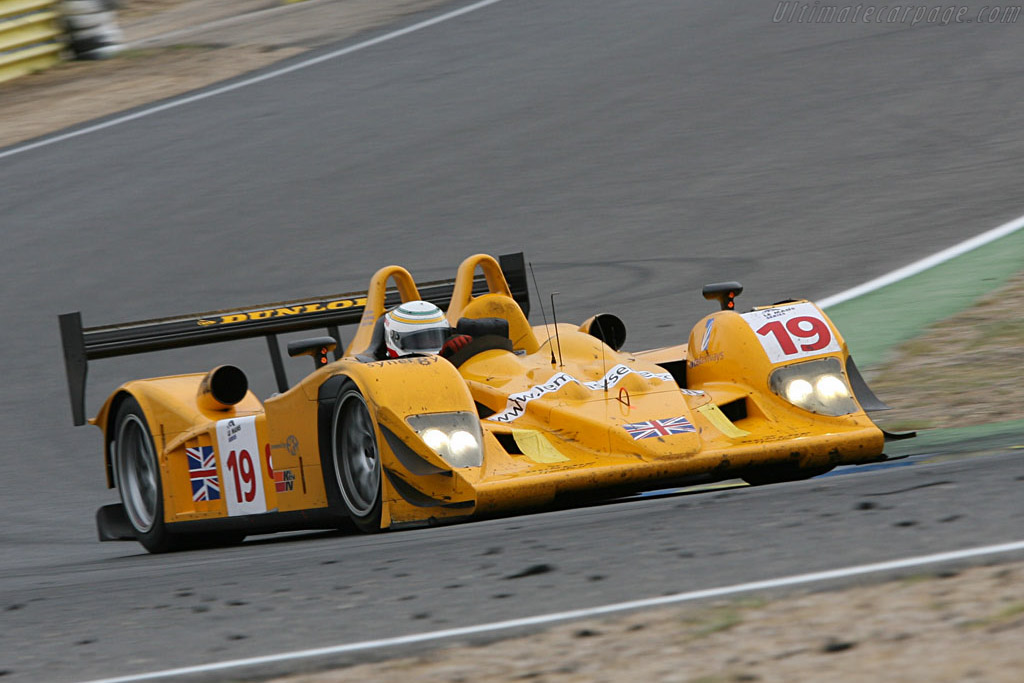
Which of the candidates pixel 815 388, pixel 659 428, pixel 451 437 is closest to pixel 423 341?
pixel 451 437

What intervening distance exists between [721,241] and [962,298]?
9.83 ft

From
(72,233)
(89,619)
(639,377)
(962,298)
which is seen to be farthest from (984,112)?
(89,619)

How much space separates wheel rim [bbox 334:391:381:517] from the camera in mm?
6699

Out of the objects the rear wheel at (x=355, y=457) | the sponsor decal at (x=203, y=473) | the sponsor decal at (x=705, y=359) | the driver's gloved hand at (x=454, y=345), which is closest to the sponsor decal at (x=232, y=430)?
the sponsor decal at (x=203, y=473)

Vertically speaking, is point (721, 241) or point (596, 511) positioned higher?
point (721, 241)

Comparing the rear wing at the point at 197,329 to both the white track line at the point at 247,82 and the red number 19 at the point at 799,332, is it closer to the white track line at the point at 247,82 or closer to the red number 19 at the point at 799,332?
the red number 19 at the point at 799,332

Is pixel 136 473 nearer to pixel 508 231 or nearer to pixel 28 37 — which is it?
pixel 508 231

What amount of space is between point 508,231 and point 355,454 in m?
7.96

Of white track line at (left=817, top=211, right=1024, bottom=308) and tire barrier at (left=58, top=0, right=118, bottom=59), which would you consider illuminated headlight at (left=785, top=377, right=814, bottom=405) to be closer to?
white track line at (left=817, top=211, right=1024, bottom=308)

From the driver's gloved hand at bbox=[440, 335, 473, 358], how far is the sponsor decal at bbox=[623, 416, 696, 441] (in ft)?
3.73

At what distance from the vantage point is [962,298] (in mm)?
10953

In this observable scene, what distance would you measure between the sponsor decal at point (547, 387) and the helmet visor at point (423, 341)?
669 mm

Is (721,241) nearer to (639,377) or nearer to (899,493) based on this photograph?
(639,377)

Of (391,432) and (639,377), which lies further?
(639,377)
